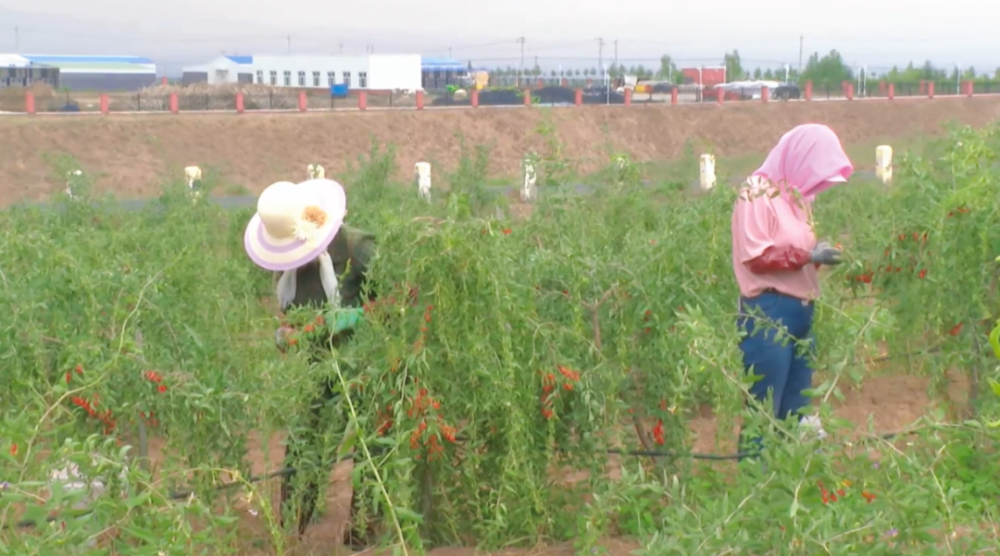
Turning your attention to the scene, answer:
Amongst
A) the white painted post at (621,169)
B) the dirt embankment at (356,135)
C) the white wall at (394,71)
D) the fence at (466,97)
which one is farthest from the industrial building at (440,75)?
the white painted post at (621,169)

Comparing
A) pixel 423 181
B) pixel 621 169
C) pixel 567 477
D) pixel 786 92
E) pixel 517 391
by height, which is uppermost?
pixel 786 92

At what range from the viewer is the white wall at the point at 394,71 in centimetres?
5878

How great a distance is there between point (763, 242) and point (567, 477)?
1.13 m

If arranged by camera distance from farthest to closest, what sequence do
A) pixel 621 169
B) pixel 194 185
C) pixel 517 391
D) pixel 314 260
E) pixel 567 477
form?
pixel 194 185, pixel 621 169, pixel 567 477, pixel 314 260, pixel 517 391

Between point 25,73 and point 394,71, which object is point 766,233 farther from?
point 394,71

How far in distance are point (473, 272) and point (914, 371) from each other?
3.01m

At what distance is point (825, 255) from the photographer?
4410 millimetres

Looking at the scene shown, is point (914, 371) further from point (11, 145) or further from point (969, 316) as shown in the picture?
point (11, 145)

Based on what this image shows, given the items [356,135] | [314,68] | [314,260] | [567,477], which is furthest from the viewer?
[314,68]

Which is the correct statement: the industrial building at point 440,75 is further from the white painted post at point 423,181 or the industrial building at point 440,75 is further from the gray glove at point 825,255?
the gray glove at point 825,255

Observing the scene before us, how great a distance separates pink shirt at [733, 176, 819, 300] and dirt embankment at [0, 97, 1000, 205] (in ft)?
67.1

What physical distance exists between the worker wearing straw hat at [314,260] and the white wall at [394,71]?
5471 cm

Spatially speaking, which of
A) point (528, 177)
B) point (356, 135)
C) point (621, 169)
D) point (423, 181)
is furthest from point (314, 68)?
point (528, 177)

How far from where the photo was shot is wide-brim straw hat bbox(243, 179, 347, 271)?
4.31m
